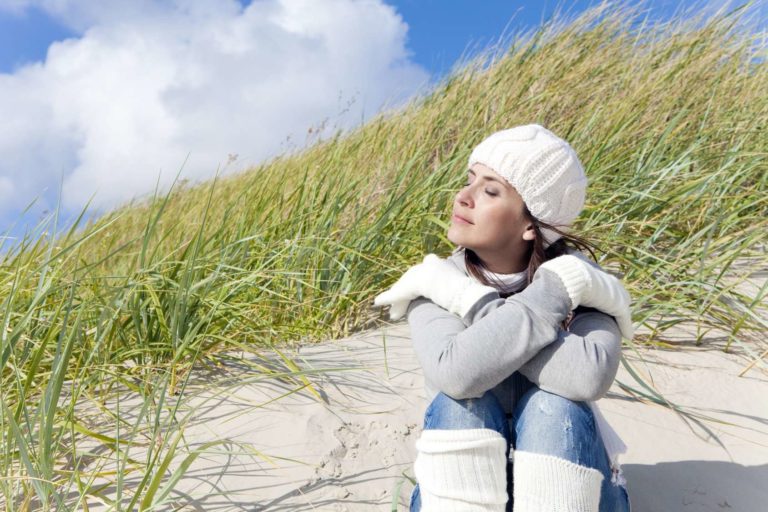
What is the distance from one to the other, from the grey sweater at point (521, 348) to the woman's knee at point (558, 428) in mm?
28

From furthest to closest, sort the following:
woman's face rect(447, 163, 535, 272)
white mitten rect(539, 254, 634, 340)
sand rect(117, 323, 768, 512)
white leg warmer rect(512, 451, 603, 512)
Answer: sand rect(117, 323, 768, 512), woman's face rect(447, 163, 535, 272), white mitten rect(539, 254, 634, 340), white leg warmer rect(512, 451, 603, 512)

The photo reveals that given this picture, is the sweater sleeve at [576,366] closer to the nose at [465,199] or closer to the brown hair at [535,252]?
the brown hair at [535,252]

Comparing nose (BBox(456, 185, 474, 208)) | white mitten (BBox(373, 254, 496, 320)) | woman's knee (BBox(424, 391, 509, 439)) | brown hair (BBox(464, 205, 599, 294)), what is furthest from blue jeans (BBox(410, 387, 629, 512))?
nose (BBox(456, 185, 474, 208))

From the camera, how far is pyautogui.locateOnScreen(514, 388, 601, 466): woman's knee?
1.58m

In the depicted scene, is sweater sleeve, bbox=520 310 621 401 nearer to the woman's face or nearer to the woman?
the woman

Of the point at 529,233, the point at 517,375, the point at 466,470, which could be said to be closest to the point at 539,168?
the point at 529,233

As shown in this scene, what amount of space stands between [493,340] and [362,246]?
1803 millimetres

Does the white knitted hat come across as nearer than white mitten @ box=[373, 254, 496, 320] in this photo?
No

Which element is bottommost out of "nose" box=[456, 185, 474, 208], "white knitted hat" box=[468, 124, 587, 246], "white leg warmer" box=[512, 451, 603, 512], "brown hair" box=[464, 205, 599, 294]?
"white leg warmer" box=[512, 451, 603, 512]

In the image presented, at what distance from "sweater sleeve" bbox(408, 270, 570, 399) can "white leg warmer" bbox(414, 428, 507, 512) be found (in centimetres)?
10

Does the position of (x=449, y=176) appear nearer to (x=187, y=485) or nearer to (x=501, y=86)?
(x=501, y=86)

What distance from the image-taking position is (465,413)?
163 centimetres

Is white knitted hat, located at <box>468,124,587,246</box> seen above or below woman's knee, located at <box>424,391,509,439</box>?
above

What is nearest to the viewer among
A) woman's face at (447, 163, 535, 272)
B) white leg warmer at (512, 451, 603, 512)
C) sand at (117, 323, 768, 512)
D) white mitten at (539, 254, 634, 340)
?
white leg warmer at (512, 451, 603, 512)
